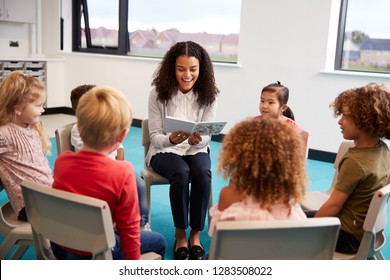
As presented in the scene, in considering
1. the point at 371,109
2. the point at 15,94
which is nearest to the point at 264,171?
the point at 371,109

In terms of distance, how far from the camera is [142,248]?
1588 millimetres

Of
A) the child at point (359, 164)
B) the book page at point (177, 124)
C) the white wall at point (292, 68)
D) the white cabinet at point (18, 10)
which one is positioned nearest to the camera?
the child at point (359, 164)

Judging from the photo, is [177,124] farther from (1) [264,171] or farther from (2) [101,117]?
(1) [264,171]

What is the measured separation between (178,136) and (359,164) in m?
1.03

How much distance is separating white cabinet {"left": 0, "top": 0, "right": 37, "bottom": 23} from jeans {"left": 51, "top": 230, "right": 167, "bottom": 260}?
17.3ft

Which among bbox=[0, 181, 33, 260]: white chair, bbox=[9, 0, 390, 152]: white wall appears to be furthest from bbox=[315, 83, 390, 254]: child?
bbox=[9, 0, 390, 152]: white wall

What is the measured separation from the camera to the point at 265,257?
1229 mm

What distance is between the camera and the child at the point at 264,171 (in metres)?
1.31

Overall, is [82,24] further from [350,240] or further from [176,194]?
[350,240]

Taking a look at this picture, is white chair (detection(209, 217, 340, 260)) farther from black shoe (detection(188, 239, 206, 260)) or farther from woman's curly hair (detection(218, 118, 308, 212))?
black shoe (detection(188, 239, 206, 260))

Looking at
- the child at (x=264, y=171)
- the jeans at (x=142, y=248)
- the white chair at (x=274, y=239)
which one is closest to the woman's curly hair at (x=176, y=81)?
the jeans at (x=142, y=248)

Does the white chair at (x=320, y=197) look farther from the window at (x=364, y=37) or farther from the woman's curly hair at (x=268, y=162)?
the window at (x=364, y=37)

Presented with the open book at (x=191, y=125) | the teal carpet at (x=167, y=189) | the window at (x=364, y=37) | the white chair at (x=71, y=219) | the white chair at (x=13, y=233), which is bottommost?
the teal carpet at (x=167, y=189)

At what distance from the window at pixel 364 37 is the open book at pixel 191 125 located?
8.83 ft
